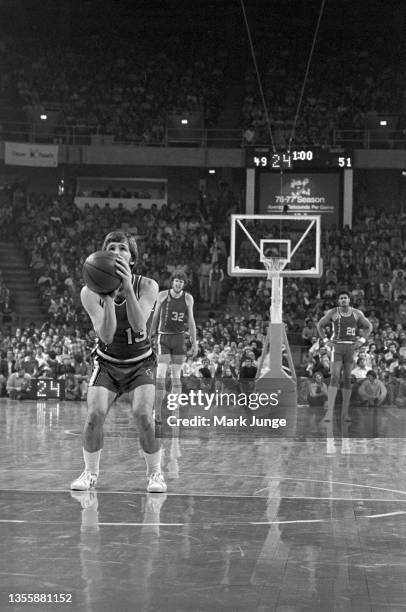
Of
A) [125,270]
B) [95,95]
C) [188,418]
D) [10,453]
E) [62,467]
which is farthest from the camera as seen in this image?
[95,95]

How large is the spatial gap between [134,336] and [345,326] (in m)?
6.67

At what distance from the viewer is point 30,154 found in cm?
3319

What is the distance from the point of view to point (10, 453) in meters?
11.0

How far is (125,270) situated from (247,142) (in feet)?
89.7

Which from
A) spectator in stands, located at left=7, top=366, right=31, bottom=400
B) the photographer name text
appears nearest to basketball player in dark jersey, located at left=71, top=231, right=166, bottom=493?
the photographer name text

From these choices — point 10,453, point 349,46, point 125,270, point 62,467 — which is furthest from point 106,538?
point 349,46

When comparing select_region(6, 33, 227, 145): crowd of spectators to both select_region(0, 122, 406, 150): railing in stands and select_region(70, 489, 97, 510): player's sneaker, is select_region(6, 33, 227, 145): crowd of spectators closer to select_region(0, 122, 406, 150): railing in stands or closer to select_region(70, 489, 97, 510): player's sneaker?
select_region(0, 122, 406, 150): railing in stands

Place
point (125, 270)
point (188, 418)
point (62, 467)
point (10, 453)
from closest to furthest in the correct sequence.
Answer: point (125, 270) < point (62, 467) < point (10, 453) < point (188, 418)

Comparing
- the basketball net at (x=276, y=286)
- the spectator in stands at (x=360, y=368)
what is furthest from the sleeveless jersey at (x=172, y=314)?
the spectator in stands at (x=360, y=368)

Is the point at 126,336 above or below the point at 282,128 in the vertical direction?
below

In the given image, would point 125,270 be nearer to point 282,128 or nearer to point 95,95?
point 282,128

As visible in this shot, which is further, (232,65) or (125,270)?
(232,65)

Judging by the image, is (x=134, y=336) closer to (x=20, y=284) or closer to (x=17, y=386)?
(x=17, y=386)

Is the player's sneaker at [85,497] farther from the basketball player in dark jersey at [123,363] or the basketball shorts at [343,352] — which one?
the basketball shorts at [343,352]
